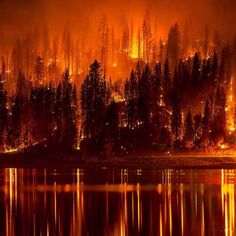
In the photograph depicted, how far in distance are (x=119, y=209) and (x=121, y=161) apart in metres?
78.6

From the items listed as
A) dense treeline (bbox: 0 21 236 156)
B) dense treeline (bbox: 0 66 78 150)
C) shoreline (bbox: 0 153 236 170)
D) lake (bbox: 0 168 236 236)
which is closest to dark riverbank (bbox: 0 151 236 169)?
shoreline (bbox: 0 153 236 170)

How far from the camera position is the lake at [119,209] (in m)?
39.4

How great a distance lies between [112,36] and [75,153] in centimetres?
4966

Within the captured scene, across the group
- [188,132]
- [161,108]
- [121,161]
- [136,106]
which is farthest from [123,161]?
[161,108]

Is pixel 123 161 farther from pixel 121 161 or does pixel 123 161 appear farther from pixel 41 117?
pixel 41 117

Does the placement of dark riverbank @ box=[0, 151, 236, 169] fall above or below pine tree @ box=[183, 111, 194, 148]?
below

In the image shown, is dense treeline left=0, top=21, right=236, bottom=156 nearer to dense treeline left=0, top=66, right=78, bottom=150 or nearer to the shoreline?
dense treeline left=0, top=66, right=78, bottom=150

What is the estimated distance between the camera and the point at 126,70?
591ft

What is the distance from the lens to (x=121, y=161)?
128 m

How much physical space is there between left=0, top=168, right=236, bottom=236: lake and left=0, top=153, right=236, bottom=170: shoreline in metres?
45.1

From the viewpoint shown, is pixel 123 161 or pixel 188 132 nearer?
pixel 123 161

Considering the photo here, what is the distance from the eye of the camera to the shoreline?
117963 mm

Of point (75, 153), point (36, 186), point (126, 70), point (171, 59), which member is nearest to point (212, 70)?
point (171, 59)

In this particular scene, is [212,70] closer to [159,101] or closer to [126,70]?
[159,101]
